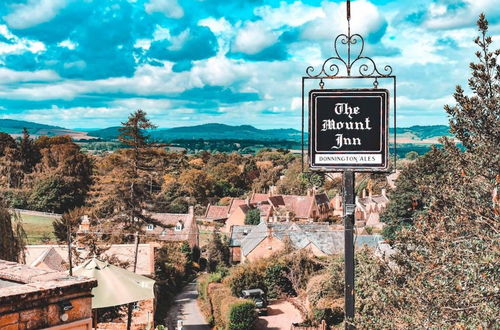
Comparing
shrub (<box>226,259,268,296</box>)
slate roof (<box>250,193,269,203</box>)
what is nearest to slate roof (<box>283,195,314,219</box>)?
slate roof (<box>250,193,269,203</box>)

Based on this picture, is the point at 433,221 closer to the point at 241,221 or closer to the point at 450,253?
the point at 450,253

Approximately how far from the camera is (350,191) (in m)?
5.47

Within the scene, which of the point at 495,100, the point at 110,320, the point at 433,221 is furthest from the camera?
the point at 110,320

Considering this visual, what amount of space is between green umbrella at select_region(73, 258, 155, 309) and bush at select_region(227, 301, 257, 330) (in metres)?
12.5

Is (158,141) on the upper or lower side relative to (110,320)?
upper

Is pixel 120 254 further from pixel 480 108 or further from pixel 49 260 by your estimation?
pixel 480 108

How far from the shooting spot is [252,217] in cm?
5344

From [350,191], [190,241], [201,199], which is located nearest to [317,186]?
[201,199]

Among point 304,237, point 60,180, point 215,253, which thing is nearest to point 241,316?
point 304,237

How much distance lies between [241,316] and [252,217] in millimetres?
32236

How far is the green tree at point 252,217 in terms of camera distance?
53312mm

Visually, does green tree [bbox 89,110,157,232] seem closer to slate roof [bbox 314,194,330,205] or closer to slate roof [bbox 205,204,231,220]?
slate roof [bbox 205,204,231,220]

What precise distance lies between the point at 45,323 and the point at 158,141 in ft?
101

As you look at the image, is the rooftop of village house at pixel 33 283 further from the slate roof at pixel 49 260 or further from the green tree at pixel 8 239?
the slate roof at pixel 49 260
